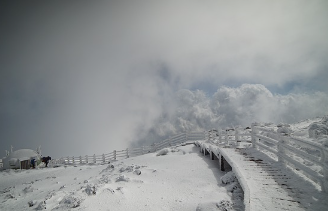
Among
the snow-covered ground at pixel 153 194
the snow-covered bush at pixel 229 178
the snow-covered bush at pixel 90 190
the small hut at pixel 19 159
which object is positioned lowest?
the small hut at pixel 19 159

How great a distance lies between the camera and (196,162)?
1215 centimetres

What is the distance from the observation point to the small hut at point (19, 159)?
31.9 m

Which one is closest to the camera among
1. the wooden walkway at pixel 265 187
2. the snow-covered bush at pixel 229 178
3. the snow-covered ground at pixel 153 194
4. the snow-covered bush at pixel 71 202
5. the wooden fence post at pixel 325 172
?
the wooden walkway at pixel 265 187

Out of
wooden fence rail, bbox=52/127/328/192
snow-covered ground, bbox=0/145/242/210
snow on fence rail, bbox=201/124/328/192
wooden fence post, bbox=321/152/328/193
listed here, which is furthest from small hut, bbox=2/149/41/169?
wooden fence post, bbox=321/152/328/193

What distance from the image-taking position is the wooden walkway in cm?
430

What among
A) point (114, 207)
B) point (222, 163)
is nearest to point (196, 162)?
point (222, 163)

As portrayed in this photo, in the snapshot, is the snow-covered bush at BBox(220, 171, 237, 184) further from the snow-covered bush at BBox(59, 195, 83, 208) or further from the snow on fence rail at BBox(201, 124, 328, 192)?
the snow-covered bush at BBox(59, 195, 83, 208)

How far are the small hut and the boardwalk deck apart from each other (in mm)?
38256

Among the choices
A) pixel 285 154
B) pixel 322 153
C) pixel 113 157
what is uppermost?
pixel 322 153

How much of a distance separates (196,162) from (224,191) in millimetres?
5266

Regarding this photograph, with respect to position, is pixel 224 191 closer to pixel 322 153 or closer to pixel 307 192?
pixel 307 192

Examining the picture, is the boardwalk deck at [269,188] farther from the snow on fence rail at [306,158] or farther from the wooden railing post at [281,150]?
the snow on fence rail at [306,158]

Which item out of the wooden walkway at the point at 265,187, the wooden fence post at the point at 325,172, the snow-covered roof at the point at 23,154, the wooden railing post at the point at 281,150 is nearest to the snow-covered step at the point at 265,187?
the wooden walkway at the point at 265,187

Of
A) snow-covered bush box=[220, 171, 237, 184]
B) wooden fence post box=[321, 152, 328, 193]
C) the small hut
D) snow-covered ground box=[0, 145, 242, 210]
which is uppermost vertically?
wooden fence post box=[321, 152, 328, 193]
